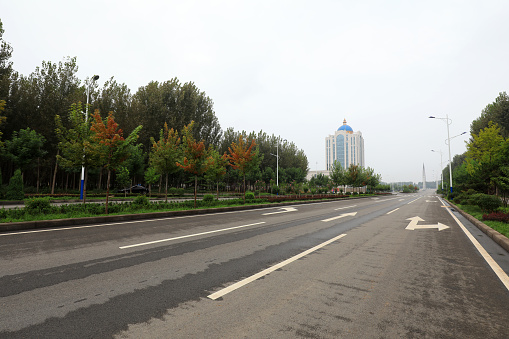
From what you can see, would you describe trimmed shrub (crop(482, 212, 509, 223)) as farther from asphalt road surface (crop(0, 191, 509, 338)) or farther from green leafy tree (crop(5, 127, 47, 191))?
green leafy tree (crop(5, 127, 47, 191))

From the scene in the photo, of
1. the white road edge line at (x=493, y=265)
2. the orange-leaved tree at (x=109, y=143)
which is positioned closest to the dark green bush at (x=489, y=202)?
the white road edge line at (x=493, y=265)

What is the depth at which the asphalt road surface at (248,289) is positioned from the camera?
2354mm

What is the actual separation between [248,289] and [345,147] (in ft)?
585

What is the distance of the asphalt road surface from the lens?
2.35 meters

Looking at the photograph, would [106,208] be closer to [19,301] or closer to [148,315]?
[19,301]

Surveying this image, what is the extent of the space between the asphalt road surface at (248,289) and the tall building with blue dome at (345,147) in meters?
168

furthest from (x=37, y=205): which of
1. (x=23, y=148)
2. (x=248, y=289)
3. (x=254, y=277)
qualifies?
(x=23, y=148)

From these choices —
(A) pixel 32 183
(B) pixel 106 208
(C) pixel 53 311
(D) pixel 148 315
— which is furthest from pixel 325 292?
(A) pixel 32 183

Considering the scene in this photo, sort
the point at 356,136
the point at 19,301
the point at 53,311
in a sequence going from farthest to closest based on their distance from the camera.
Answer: the point at 356,136, the point at 19,301, the point at 53,311

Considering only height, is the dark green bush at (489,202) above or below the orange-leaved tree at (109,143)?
below

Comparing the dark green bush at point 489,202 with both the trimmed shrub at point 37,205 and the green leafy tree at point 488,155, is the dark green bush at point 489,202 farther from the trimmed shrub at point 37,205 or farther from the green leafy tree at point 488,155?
the trimmed shrub at point 37,205

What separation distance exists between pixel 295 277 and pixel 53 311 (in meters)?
3.10

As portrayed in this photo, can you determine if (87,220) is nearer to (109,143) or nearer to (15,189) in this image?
(109,143)

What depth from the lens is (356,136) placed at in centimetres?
16825
